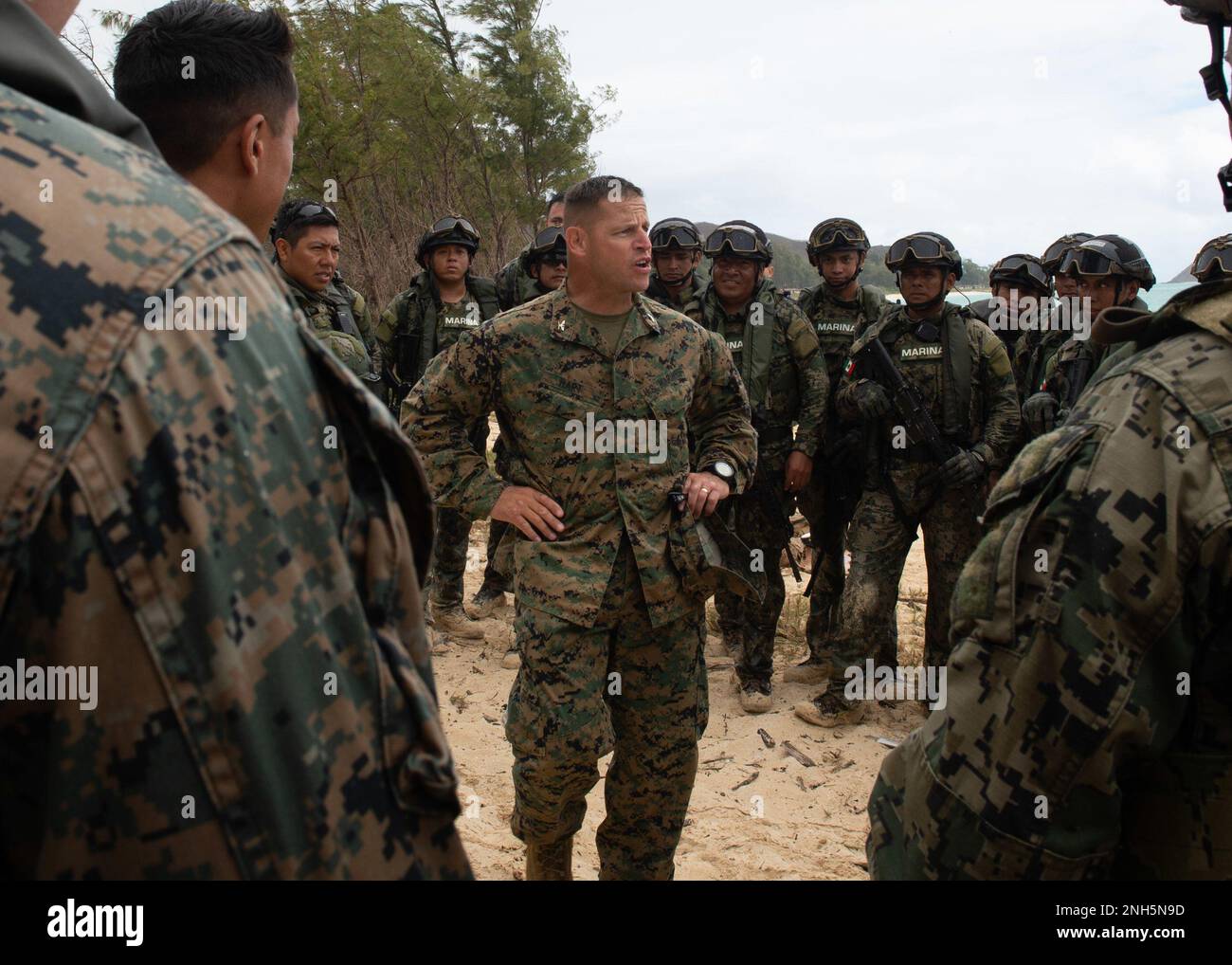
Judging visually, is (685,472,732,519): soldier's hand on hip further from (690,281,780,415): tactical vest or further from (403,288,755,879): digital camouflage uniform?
(690,281,780,415): tactical vest

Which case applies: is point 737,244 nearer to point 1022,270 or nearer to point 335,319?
point 1022,270

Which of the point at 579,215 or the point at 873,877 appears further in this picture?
the point at 579,215

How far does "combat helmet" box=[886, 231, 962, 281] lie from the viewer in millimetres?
5102

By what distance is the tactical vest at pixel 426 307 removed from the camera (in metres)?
6.49

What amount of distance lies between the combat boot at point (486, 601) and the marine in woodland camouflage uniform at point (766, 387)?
6.31 ft

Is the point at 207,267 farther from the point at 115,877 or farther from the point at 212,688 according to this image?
the point at 115,877

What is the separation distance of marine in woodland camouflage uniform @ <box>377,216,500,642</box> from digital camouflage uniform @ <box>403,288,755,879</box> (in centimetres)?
312

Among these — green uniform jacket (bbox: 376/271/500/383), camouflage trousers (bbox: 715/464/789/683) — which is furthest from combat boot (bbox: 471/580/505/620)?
camouflage trousers (bbox: 715/464/789/683)

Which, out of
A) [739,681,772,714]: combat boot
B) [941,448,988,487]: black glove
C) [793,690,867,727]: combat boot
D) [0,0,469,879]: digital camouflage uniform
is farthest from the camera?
[739,681,772,714]: combat boot

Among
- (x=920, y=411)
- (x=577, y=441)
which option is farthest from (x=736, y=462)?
(x=920, y=411)

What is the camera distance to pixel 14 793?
2.55 feet

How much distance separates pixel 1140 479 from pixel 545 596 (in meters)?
2.08

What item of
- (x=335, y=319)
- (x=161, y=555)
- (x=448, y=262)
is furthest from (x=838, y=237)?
(x=161, y=555)

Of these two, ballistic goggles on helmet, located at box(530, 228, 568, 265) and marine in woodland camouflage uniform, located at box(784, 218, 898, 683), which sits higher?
ballistic goggles on helmet, located at box(530, 228, 568, 265)
